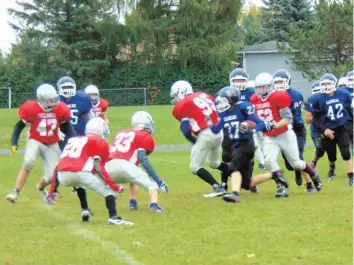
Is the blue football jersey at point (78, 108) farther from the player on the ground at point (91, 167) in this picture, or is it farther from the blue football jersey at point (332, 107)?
the blue football jersey at point (332, 107)

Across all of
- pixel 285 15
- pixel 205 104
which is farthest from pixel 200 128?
pixel 285 15

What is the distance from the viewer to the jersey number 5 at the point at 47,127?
1092 centimetres

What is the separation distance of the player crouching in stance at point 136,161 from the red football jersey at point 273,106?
198 centimetres

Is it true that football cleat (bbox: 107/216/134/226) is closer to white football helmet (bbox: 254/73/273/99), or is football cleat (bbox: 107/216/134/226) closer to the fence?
white football helmet (bbox: 254/73/273/99)

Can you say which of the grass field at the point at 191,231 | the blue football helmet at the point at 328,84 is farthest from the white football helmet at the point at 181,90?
the blue football helmet at the point at 328,84

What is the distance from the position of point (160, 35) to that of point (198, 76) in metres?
3.42

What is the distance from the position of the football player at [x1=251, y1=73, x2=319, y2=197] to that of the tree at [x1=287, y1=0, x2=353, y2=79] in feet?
83.6

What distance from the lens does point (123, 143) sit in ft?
32.0

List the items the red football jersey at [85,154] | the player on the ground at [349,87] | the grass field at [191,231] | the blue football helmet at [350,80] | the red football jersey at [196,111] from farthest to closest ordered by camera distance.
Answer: the blue football helmet at [350,80], the player on the ground at [349,87], the red football jersey at [196,111], the red football jersey at [85,154], the grass field at [191,231]

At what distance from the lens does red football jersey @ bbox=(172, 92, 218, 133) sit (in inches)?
430

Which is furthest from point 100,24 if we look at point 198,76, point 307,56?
point 307,56

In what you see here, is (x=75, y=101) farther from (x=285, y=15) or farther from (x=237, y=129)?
(x=285, y=15)

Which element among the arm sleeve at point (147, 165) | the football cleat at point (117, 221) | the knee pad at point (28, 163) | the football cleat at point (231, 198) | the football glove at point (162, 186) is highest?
the arm sleeve at point (147, 165)

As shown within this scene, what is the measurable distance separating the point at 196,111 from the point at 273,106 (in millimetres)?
1103
